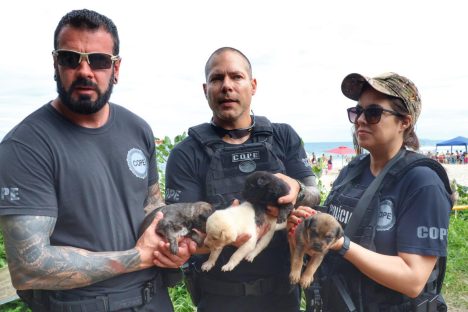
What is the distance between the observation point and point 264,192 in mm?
3195

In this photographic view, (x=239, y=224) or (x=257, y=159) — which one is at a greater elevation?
(x=257, y=159)

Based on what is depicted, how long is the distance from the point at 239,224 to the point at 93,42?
1.71m

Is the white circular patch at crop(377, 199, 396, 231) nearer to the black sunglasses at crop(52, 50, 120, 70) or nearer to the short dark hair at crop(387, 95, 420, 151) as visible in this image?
the short dark hair at crop(387, 95, 420, 151)

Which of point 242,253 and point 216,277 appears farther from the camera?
point 216,277

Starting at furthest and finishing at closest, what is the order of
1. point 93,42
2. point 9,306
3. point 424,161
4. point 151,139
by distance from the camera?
1. point 9,306
2. point 151,139
3. point 424,161
4. point 93,42

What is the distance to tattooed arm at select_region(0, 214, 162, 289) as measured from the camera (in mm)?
2553

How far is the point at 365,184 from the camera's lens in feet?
11.6

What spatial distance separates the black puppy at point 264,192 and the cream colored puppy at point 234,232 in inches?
2.1

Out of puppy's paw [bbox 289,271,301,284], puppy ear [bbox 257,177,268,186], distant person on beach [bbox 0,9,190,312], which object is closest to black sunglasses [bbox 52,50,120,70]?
distant person on beach [bbox 0,9,190,312]

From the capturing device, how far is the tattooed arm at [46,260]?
255 cm

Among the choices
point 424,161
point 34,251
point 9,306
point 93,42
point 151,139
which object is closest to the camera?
point 34,251

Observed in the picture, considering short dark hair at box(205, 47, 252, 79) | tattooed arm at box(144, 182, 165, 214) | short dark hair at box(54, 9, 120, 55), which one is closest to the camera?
short dark hair at box(54, 9, 120, 55)

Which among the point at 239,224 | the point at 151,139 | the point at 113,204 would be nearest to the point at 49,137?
the point at 113,204

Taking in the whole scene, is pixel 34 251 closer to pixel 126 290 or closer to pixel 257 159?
pixel 126 290
